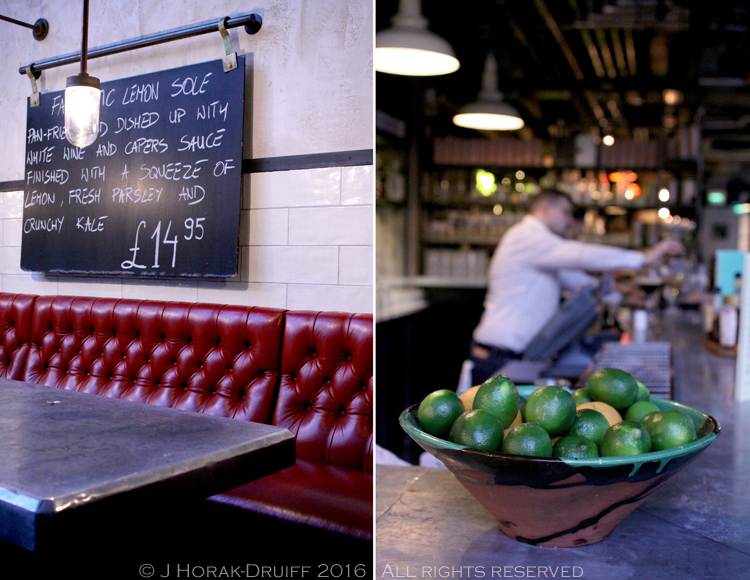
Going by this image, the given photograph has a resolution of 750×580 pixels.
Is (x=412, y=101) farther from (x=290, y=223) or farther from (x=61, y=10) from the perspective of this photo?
(x=290, y=223)

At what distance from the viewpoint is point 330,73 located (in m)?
2.13

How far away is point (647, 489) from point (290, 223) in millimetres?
1794

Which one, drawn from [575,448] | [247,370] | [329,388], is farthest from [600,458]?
[247,370]

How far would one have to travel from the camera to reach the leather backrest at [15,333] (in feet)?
9.35

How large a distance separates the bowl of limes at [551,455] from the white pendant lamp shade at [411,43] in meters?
2.03

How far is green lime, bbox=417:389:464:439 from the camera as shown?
77cm

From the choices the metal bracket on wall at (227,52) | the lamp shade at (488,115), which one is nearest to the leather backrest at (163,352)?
the metal bracket on wall at (227,52)

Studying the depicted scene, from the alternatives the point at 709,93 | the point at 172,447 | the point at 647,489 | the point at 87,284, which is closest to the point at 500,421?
the point at 647,489

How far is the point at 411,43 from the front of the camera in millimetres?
2576

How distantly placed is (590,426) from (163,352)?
1.97m

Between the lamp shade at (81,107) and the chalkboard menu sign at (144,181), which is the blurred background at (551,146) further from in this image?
the lamp shade at (81,107)

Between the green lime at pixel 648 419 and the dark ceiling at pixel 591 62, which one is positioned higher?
the dark ceiling at pixel 591 62

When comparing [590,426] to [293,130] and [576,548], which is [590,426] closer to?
[576,548]

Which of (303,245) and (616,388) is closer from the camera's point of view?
(616,388)
